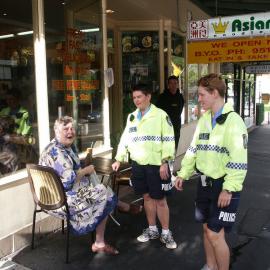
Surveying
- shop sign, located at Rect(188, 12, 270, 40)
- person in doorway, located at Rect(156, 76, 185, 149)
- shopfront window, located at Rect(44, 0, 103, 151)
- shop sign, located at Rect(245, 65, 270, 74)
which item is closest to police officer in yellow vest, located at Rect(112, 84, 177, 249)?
shopfront window, located at Rect(44, 0, 103, 151)

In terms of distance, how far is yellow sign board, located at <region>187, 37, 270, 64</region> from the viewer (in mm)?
6566

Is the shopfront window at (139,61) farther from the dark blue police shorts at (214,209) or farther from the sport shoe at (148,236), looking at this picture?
the dark blue police shorts at (214,209)

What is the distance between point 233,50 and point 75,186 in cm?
425

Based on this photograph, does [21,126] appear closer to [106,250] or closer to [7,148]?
[7,148]

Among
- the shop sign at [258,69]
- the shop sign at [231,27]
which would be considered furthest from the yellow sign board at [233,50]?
the shop sign at [258,69]

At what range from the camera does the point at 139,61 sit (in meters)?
7.56

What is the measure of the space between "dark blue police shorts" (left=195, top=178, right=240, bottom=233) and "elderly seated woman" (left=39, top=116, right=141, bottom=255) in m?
0.99

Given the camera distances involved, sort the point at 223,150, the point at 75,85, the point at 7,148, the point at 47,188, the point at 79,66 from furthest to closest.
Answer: the point at 79,66 < the point at 75,85 < the point at 7,148 < the point at 47,188 < the point at 223,150

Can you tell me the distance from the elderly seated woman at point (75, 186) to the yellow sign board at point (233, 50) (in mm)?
3865

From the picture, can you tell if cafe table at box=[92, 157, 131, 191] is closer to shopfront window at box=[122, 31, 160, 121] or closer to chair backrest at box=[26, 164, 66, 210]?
chair backrest at box=[26, 164, 66, 210]

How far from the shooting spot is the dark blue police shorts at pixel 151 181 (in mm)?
3777

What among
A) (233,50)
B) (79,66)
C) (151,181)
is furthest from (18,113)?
(233,50)

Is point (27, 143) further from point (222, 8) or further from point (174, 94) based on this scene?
point (222, 8)

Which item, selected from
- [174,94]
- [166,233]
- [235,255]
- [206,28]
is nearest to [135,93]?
[166,233]
